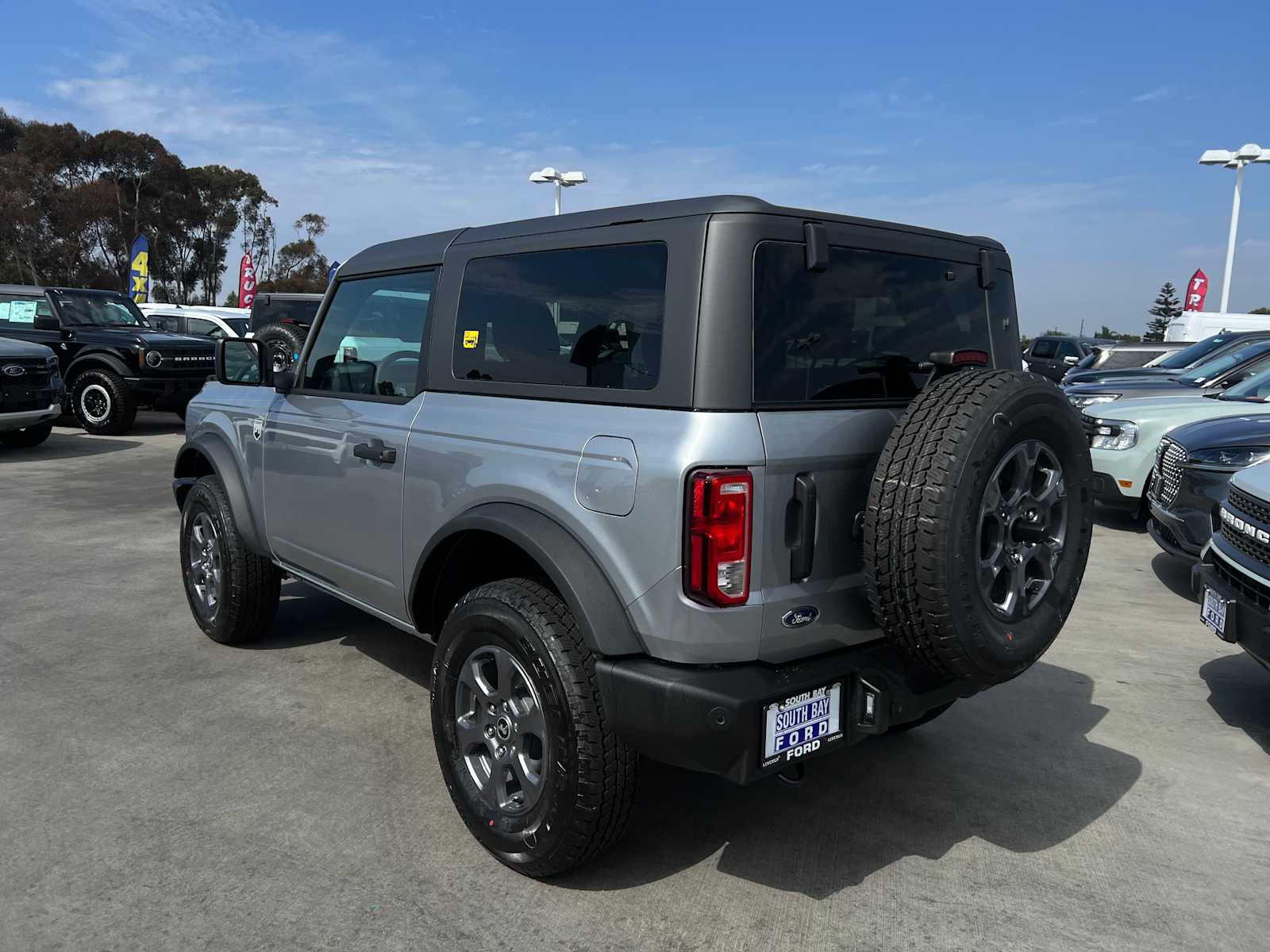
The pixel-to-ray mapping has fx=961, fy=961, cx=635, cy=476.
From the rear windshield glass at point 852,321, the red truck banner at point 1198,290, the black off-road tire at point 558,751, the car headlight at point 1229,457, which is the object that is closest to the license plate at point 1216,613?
the rear windshield glass at point 852,321

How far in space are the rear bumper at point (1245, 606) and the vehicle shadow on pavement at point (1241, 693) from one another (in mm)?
554

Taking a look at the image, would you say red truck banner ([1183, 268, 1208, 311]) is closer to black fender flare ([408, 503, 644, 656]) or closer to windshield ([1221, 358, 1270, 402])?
windshield ([1221, 358, 1270, 402])

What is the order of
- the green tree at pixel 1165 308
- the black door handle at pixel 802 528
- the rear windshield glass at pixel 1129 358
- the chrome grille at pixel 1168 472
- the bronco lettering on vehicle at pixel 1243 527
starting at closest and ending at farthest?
the black door handle at pixel 802 528 → the bronco lettering on vehicle at pixel 1243 527 → the chrome grille at pixel 1168 472 → the rear windshield glass at pixel 1129 358 → the green tree at pixel 1165 308

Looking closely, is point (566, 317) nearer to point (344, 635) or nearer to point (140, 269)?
point (344, 635)

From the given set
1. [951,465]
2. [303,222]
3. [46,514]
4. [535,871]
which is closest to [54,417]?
[46,514]

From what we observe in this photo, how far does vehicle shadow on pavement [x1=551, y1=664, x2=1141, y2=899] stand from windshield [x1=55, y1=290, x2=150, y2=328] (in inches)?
532

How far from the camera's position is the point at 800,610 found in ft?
8.58

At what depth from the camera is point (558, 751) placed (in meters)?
2.72

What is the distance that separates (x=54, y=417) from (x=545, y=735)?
11.7 metres

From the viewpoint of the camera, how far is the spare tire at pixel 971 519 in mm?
2486

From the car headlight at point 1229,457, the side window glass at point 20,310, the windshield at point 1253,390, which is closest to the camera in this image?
the car headlight at point 1229,457

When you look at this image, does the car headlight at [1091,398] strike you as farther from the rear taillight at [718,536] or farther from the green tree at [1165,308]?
the green tree at [1165,308]

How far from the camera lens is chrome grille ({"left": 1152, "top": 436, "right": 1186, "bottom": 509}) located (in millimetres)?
6004

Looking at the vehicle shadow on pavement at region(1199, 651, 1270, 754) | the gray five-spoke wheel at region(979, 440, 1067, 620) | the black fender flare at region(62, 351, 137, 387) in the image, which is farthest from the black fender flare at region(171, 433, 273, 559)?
the black fender flare at region(62, 351, 137, 387)
